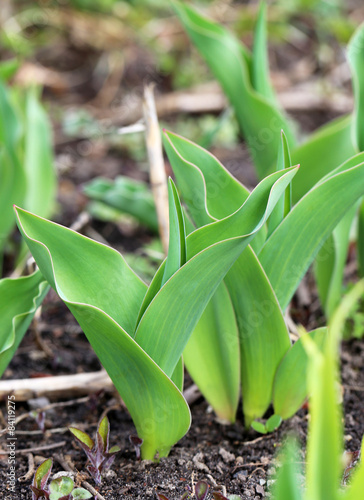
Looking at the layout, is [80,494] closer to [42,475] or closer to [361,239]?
[42,475]

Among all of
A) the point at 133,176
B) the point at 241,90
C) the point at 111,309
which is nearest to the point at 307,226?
the point at 111,309

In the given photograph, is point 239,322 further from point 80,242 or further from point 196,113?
point 196,113

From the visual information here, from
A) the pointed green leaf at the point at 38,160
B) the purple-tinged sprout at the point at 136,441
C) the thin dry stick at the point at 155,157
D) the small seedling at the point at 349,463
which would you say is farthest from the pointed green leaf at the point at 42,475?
the pointed green leaf at the point at 38,160

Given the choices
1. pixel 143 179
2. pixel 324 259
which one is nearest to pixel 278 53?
pixel 143 179

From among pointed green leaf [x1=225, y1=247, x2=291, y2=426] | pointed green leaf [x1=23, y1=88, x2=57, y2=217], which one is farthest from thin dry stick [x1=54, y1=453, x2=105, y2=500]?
pointed green leaf [x1=23, y1=88, x2=57, y2=217]

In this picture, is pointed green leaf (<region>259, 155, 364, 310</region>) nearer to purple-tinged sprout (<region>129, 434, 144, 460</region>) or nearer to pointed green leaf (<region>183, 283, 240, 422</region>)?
pointed green leaf (<region>183, 283, 240, 422</region>)

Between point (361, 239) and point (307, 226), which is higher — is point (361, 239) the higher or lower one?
the lower one
